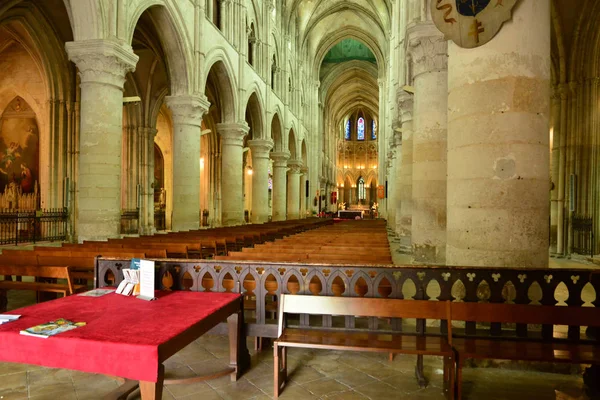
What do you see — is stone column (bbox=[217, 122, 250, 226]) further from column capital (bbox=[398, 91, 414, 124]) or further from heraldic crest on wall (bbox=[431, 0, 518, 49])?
heraldic crest on wall (bbox=[431, 0, 518, 49])

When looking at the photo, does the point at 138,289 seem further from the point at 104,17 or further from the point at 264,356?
the point at 104,17

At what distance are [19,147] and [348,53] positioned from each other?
34370 millimetres

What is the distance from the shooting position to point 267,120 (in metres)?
22.8

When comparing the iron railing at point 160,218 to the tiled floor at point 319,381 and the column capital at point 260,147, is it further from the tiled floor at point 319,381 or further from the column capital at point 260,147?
the tiled floor at point 319,381

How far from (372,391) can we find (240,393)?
1.13 m

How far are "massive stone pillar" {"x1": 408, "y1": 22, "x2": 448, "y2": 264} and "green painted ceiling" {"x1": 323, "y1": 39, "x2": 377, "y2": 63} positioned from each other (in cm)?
3644

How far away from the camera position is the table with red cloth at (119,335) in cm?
242

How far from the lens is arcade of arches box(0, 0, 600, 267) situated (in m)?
4.36

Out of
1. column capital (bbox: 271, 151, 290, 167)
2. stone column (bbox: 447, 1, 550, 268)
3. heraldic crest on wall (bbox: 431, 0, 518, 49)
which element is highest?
column capital (bbox: 271, 151, 290, 167)

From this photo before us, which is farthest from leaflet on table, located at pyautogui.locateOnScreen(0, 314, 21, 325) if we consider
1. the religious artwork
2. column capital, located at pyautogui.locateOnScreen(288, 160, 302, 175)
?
column capital, located at pyautogui.locateOnScreen(288, 160, 302, 175)

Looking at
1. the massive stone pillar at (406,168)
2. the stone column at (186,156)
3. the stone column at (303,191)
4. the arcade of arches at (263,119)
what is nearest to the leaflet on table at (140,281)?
the arcade of arches at (263,119)

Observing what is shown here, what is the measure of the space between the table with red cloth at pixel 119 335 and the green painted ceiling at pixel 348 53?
4325cm

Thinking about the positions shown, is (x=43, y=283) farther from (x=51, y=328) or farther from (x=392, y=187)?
(x=392, y=187)

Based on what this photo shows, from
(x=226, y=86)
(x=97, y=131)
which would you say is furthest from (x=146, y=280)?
(x=226, y=86)
